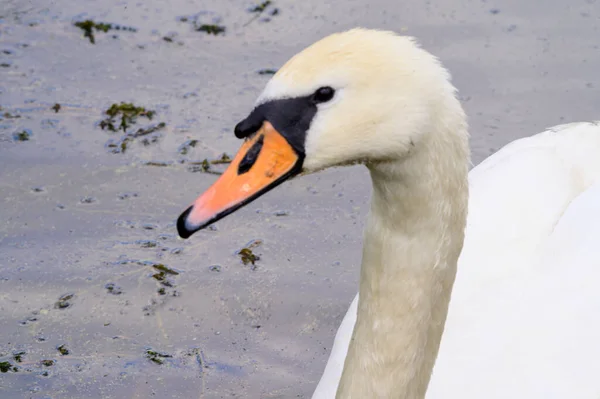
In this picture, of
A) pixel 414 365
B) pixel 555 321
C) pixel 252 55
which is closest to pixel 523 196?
pixel 555 321

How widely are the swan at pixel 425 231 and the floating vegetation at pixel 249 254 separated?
3.11 feet

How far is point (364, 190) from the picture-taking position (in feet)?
16.5

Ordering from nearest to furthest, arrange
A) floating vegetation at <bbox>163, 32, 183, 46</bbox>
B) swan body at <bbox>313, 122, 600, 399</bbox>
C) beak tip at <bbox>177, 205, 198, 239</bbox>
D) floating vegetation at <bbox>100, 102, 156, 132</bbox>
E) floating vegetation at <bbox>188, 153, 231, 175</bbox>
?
beak tip at <bbox>177, 205, 198, 239</bbox>
swan body at <bbox>313, 122, 600, 399</bbox>
floating vegetation at <bbox>188, 153, 231, 175</bbox>
floating vegetation at <bbox>100, 102, 156, 132</bbox>
floating vegetation at <bbox>163, 32, 183, 46</bbox>

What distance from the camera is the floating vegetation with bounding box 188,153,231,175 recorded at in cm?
509

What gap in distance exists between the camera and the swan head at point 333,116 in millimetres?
2215

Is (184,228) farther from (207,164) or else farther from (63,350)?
(207,164)

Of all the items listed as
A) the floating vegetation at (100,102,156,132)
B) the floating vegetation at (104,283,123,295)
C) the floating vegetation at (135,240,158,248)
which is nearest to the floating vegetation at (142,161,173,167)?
the floating vegetation at (100,102,156,132)

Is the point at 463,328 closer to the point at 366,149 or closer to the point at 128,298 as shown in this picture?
the point at 366,149

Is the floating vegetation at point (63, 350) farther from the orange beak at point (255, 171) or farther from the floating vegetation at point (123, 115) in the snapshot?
the orange beak at point (255, 171)

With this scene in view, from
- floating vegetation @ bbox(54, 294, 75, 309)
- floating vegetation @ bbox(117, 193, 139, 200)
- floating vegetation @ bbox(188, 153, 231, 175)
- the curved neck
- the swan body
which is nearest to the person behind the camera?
the curved neck

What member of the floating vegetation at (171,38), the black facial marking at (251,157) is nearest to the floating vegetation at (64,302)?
the floating vegetation at (171,38)

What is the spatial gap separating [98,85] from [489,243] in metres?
2.79

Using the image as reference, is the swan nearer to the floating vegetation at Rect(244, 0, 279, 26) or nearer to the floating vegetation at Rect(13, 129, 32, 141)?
the floating vegetation at Rect(13, 129, 32, 141)

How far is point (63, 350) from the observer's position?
4125 millimetres
